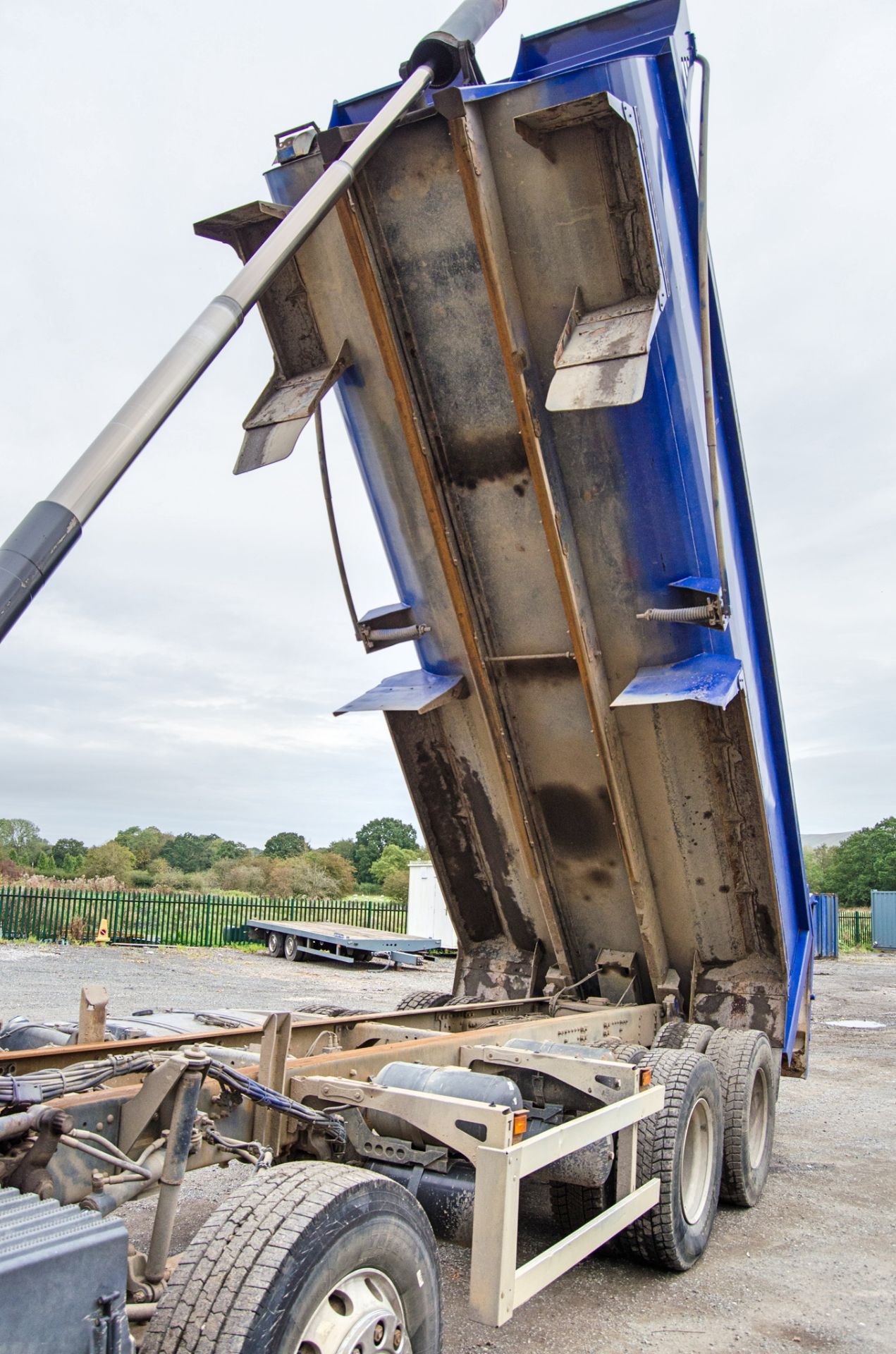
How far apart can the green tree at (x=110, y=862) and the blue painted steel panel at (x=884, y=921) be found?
26203mm

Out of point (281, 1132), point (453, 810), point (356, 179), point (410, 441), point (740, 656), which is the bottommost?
point (281, 1132)

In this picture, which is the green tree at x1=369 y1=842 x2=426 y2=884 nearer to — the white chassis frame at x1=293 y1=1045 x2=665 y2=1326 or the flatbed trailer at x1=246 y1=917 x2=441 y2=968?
the flatbed trailer at x1=246 y1=917 x2=441 y2=968

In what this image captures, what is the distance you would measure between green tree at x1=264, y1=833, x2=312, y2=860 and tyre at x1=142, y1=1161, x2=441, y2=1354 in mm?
57455

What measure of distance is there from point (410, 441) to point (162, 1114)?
3212 millimetres

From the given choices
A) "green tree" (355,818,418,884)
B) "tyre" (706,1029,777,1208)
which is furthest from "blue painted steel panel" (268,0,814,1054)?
"green tree" (355,818,418,884)

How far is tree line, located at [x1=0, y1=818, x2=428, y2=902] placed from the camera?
129 feet

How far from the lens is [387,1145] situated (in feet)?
11.3

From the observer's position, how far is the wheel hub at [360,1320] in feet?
7.51

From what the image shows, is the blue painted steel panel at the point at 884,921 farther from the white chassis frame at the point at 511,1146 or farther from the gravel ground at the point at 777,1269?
the white chassis frame at the point at 511,1146

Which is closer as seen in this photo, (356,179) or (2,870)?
(356,179)

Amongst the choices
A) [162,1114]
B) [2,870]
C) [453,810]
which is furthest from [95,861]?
[162,1114]

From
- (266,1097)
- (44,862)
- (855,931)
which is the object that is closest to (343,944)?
(266,1097)

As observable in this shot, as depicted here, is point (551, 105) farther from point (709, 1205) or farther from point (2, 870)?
point (2, 870)

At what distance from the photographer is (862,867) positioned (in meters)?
56.6
